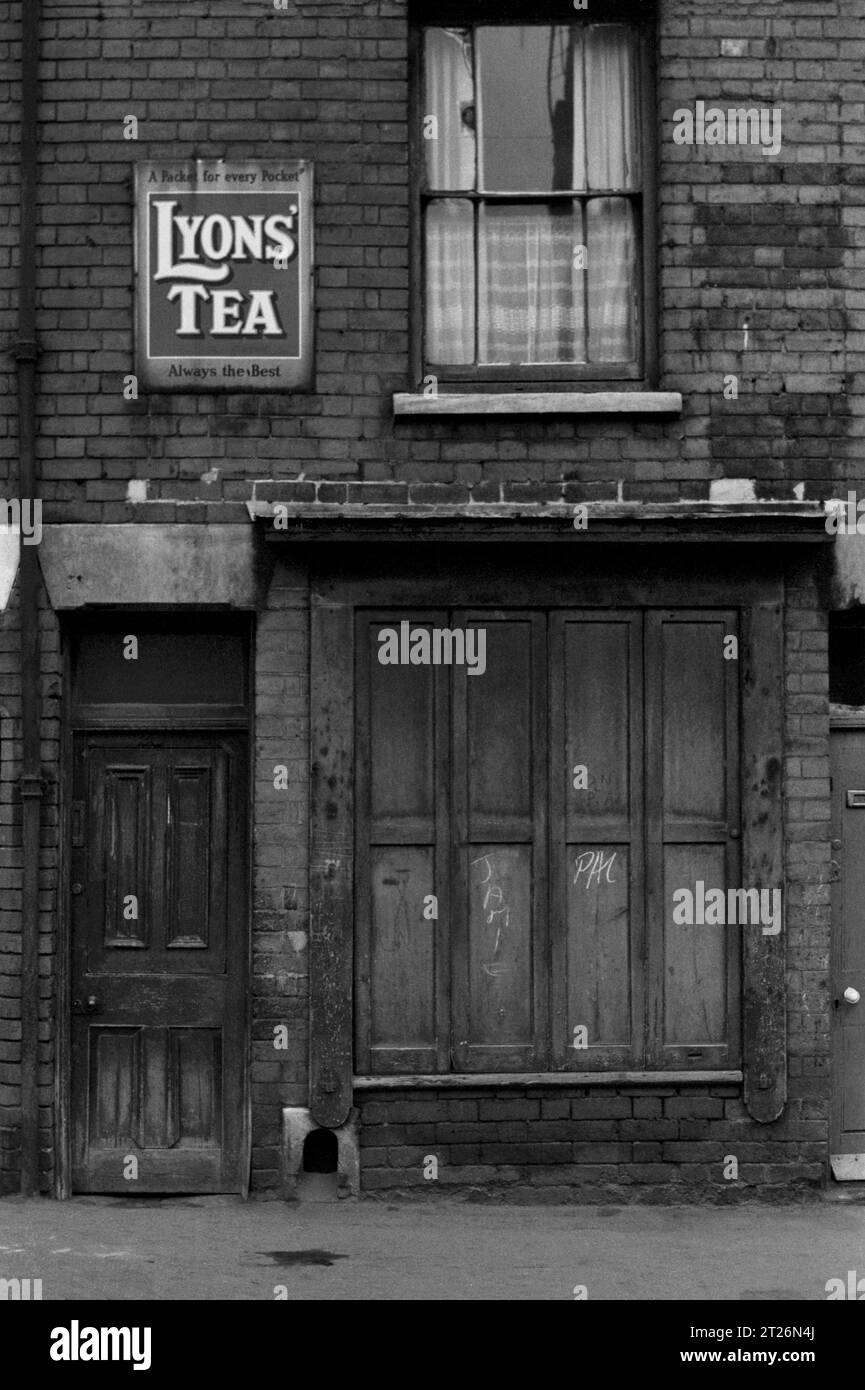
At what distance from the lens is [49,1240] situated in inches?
335

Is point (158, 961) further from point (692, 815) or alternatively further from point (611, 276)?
point (611, 276)

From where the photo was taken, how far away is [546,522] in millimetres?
9141

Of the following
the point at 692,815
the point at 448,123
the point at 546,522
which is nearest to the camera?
the point at 546,522

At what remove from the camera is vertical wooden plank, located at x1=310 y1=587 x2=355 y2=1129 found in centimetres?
917

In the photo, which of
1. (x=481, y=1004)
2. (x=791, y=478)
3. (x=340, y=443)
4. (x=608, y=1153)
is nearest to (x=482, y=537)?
(x=340, y=443)

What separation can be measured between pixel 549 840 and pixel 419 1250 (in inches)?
82.0

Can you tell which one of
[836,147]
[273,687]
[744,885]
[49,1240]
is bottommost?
[49,1240]

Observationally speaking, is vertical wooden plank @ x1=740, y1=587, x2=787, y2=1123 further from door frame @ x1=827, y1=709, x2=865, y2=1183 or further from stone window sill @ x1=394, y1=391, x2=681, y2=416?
stone window sill @ x1=394, y1=391, x2=681, y2=416

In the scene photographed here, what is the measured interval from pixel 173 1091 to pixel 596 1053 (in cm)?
212

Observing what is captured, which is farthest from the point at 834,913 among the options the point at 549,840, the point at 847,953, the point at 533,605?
the point at 533,605

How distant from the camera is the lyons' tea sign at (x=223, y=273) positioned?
30.9 feet

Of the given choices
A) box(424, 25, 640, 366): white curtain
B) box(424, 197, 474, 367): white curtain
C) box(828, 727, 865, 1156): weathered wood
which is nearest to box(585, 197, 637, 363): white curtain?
box(424, 25, 640, 366): white curtain

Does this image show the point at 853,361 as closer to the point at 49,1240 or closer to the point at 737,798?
the point at 737,798

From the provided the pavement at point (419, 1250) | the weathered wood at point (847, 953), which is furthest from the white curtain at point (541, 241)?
the pavement at point (419, 1250)
